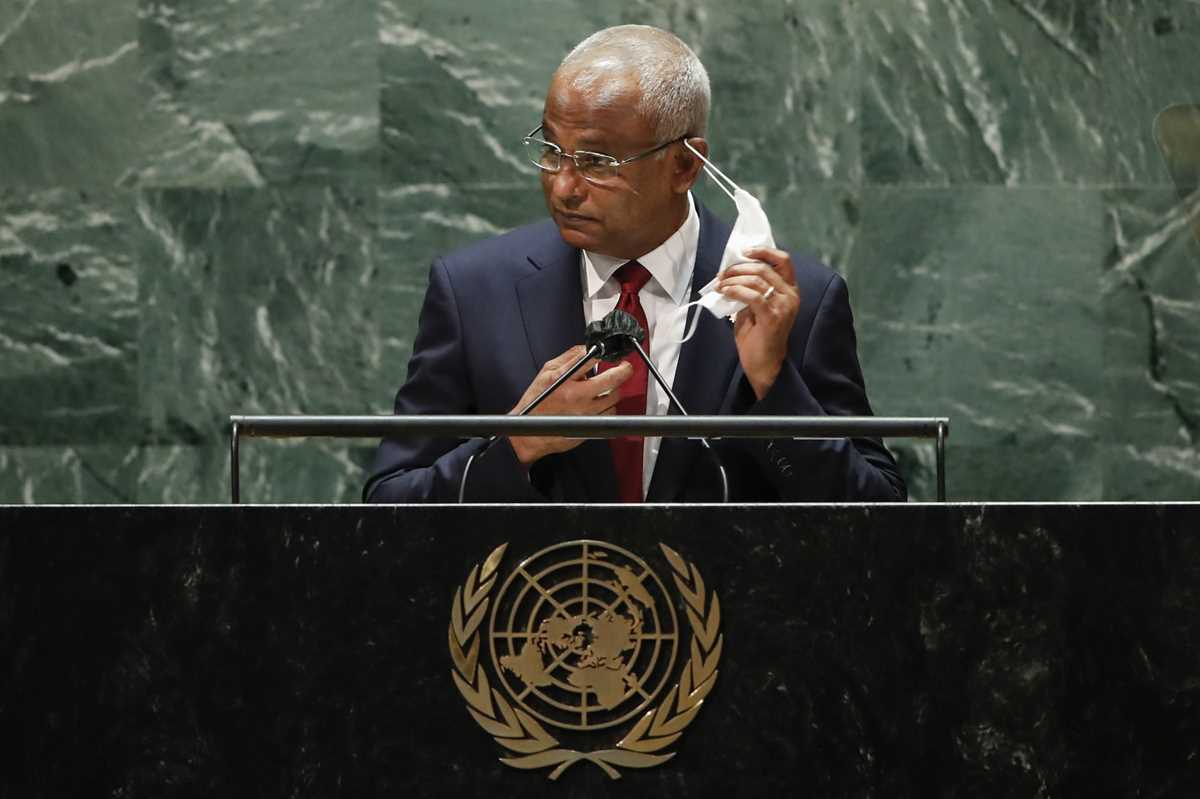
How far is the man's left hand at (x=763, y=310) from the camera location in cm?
288

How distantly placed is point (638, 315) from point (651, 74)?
0.43 meters

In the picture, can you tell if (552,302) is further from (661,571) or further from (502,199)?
(502,199)

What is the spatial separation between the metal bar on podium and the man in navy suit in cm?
52

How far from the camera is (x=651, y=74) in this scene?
3.21 metres

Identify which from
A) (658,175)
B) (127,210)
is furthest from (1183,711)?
(127,210)

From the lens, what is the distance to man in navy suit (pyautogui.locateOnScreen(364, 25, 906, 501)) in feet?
9.52

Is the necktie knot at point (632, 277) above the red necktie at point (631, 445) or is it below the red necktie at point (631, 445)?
above

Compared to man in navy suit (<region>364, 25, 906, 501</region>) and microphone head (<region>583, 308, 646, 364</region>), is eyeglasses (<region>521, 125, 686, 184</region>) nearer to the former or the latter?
man in navy suit (<region>364, 25, 906, 501</region>)

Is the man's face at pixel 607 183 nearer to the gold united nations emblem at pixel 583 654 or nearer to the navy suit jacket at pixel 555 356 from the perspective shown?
the navy suit jacket at pixel 555 356

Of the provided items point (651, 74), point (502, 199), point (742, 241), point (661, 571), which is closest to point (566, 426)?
point (661, 571)

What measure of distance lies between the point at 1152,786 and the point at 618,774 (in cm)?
66

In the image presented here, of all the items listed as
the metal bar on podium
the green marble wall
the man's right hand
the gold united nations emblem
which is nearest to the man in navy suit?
the man's right hand

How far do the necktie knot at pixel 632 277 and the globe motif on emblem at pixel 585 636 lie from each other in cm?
110

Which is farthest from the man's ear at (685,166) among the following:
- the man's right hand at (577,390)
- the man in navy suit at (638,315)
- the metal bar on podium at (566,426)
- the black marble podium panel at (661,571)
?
the black marble podium panel at (661,571)
